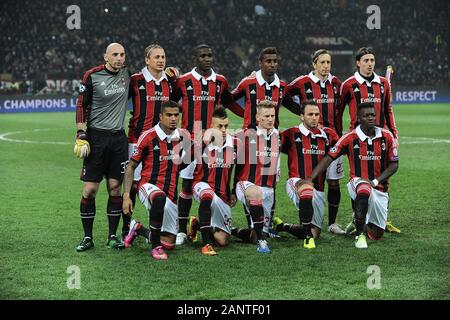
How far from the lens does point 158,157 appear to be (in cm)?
712

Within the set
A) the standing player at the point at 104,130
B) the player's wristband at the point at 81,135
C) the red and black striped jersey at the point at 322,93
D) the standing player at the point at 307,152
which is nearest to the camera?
the player's wristband at the point at 81,135

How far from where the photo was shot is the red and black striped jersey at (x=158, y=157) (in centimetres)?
709

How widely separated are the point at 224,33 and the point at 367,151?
99.0 feet

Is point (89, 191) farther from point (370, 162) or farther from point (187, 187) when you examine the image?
point (370, 162)

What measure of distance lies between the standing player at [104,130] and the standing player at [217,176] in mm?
811

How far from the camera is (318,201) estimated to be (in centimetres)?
786

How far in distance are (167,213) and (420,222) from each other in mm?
3069

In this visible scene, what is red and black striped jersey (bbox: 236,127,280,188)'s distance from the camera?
7.59 metres

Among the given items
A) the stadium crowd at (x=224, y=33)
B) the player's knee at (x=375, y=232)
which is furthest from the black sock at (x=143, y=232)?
the stadium crowd at (x=224, y=33)

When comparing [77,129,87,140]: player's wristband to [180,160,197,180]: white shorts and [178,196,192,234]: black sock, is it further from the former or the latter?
[178,196,192,234]: black sock

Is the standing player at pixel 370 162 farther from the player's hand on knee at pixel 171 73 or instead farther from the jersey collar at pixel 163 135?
the player's hand on knee at pixel 171 73
